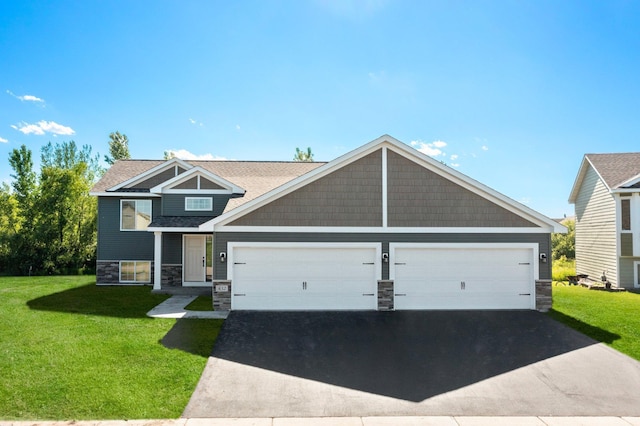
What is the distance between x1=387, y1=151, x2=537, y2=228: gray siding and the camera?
429 inches

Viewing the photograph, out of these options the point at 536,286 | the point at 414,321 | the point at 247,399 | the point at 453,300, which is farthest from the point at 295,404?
the point at 536,286

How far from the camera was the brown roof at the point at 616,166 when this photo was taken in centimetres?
1658

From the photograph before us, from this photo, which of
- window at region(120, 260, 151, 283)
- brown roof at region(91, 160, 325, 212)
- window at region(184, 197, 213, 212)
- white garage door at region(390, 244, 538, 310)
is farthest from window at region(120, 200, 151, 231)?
white garage door at region(390, 244, 538, 310)

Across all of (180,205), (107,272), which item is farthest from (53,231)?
(180,205)

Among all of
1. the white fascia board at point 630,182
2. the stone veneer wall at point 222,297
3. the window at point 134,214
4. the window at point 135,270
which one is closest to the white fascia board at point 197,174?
the window at point 134,214

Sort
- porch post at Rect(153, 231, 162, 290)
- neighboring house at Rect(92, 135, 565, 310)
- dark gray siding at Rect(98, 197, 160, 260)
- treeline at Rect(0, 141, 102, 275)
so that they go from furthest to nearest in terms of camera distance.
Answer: treeline at Rect(0, 141, 102, 275) < dark gray siding at Rect(98, 197, 160, 260) < porch post at Rect(153, 231, 162, 290) < neighboring house at Rect(92, 135, 565, 310)

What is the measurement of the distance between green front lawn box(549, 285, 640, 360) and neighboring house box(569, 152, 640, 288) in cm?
231

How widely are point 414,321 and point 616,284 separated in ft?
44.7

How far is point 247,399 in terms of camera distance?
5723 millimetres

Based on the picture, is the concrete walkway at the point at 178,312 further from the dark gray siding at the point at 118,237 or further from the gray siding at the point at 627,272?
the gray siding at the point at 627,272

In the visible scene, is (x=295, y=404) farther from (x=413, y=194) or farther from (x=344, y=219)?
(x=413, y=194)

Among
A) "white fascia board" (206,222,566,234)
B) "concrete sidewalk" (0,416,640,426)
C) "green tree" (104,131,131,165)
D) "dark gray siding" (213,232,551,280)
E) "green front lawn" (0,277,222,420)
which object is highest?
"green tree" (104,131,131,165)

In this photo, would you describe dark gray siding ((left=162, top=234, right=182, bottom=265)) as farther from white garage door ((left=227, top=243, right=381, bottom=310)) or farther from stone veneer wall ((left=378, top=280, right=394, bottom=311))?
stone veneer wall ((left=378, top=280, right=394, bottom=311))

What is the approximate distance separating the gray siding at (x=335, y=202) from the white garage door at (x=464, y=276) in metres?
1.60
